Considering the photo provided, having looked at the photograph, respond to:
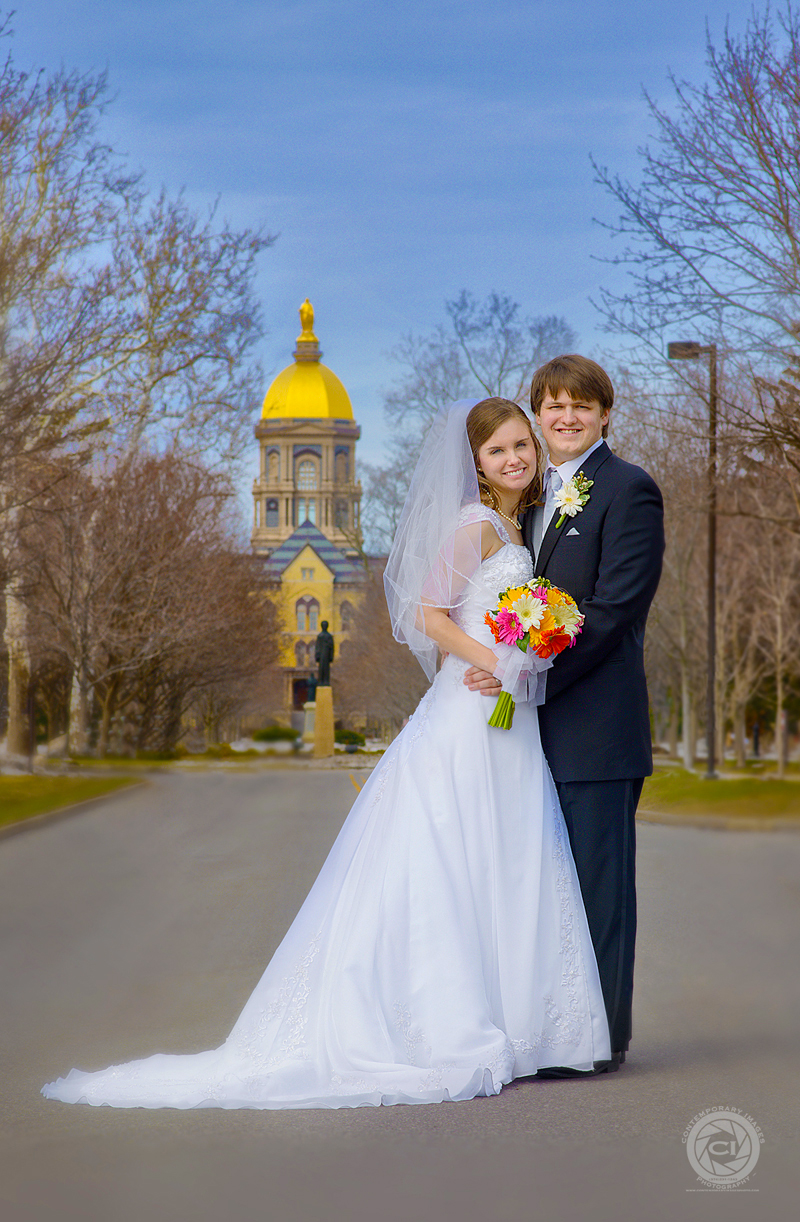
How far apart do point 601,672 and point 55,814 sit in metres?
13.3

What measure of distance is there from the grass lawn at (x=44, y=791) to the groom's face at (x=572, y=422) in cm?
1148

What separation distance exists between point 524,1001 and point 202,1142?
1.23 metres

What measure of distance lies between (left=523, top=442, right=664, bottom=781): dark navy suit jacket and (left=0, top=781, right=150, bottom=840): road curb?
1098 centimetres

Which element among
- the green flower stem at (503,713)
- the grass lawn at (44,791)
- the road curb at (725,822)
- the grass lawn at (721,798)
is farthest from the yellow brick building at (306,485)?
the green flower stem at (503,713)

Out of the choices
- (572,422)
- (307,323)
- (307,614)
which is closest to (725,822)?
(572,422)

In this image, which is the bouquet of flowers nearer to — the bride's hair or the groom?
the groom

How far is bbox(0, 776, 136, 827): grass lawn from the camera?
54.6 feet

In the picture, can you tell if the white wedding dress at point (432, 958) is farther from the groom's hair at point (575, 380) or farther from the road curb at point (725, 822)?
the road curb at point (725, 822)

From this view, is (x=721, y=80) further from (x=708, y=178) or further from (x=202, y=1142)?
(x=202, y=1142)

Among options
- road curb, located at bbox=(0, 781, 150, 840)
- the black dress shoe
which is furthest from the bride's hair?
road curb, located at bbox=(0, 781, 150, 840)

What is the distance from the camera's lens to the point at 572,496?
4840 millimetres

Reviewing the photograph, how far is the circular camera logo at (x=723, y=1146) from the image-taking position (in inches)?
142

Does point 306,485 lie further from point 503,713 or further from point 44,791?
point 503,713

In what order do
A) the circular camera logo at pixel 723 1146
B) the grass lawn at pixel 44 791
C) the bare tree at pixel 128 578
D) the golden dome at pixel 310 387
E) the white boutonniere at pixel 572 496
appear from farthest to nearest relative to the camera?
the golden dome at pixel 310 387, the bare tree at pixel 128 578, the grass lawn at pixel 44 791, the white boutonniere at pixel 572 496, the circular camera logo at pixel 723 1146
